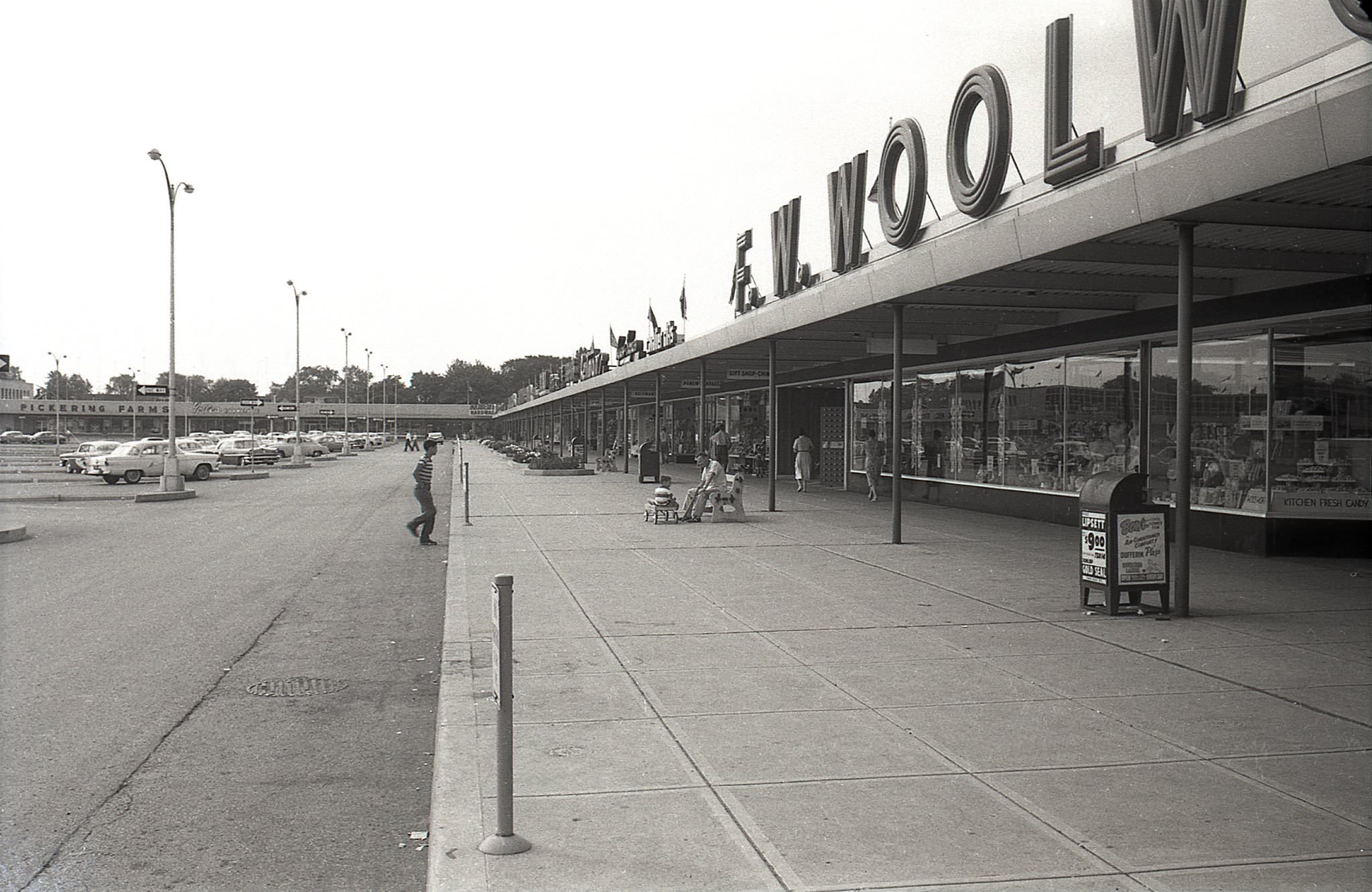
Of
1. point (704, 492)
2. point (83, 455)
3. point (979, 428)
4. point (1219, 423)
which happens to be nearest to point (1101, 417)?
point (1219, 423)

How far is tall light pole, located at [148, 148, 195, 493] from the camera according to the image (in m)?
30.0

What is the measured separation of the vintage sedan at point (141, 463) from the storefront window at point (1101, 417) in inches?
1131

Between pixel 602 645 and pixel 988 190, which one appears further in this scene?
pixel 988 190

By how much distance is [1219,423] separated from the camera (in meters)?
16.0

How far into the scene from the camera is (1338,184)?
8.56 metres

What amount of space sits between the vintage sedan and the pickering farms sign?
81.0 feet

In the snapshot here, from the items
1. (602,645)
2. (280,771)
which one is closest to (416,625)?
(602,645)

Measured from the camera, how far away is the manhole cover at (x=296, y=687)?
26.3ft

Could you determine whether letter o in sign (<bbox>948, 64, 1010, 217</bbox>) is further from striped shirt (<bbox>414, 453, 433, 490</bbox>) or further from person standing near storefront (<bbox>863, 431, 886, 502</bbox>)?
person standing near storefront (<bbox>863, 431, 886, 502</bbox>)

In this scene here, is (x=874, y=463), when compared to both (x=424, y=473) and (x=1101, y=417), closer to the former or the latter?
(x=1101, y=417)

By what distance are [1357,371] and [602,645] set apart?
10.5m

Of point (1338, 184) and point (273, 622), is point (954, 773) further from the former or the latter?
point (273, 622)

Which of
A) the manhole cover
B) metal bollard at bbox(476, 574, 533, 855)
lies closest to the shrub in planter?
the manhole cover

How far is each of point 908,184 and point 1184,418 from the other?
6208 millimetres
